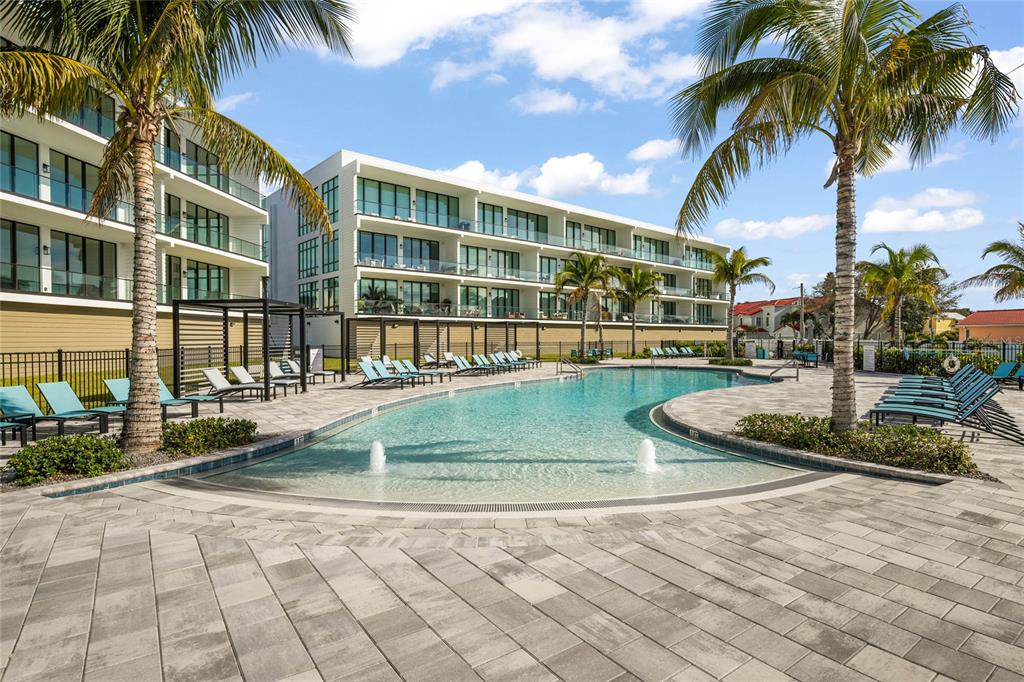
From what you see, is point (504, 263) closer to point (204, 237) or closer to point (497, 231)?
point (497, 231)

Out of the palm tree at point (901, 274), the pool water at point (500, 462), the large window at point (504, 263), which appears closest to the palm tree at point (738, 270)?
the palm tree at point (901, 274)

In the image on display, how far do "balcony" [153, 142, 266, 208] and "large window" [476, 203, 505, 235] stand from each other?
15.1 meters

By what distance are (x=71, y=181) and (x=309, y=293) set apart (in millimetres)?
17629

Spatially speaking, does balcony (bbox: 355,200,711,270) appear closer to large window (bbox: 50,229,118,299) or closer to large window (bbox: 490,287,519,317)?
large window (bbox: 490,287,519,317)

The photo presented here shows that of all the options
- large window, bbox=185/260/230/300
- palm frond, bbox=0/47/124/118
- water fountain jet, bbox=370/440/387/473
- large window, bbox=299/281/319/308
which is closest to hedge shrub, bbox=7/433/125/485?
water fountain jet, bbox=370/440/387/473

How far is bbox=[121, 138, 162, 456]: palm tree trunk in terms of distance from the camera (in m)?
7.38

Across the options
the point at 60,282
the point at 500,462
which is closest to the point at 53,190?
the point at 60,282

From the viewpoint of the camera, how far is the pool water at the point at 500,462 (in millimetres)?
6754

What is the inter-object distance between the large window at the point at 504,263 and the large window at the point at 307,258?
Answer: 1247 cm

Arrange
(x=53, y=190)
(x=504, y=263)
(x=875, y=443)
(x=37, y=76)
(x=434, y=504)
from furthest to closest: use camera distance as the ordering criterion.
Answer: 1. (x=504, y=263)
2. (x=53, y=190)
3. (x=875, y=443)
4. (x=37, y=76)
5. (x=434, y=504)

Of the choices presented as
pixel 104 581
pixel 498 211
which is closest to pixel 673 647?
pixel 104 581

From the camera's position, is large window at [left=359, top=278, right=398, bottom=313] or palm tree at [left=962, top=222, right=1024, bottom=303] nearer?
palm tree at [left=962, top=222, right=1024, bottom=303]

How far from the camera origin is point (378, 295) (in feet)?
109

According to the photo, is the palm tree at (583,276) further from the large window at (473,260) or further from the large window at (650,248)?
the large window at (650,248)
